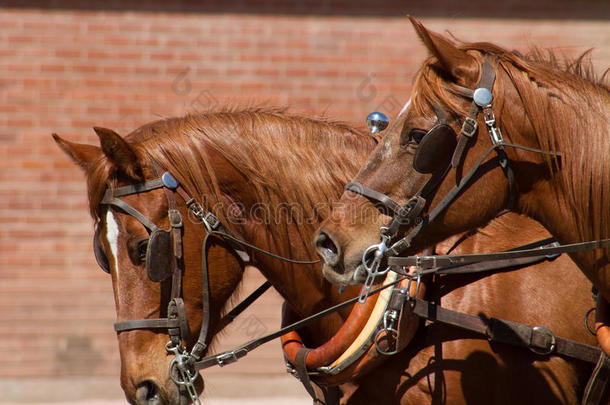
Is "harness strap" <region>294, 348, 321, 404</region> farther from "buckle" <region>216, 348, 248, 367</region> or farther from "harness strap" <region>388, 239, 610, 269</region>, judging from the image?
"harness strap" <region>388, 239, 610, 269</region>

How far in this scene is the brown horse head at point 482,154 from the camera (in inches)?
62.4

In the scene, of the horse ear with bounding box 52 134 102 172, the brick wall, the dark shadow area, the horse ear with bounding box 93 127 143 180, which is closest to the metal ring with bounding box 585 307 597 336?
the horse ear with bounding box 93 127 143 180


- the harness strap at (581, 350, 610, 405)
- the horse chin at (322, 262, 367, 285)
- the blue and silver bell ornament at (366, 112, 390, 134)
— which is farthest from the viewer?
the blue and silver bell ornament at (366, 112, 390, 134)

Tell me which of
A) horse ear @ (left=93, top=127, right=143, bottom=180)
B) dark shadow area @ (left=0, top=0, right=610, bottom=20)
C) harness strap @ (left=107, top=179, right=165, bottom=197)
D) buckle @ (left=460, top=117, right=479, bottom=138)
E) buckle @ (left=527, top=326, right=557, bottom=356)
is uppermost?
dark shadow area @ (left=0, top=0, right=610, bottom=20)

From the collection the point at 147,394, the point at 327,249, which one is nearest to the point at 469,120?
the point at 327,249

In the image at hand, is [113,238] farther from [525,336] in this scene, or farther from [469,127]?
[525,336]

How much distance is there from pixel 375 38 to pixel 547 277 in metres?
3.16

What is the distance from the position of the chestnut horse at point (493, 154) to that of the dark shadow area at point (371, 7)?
3288 mm

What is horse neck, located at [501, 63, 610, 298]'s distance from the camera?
5.20ft

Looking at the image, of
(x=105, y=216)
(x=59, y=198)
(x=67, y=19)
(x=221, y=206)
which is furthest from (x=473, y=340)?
(x=67, y=19)

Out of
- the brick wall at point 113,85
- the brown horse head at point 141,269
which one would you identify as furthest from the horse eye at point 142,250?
the brick wall at point 113,85

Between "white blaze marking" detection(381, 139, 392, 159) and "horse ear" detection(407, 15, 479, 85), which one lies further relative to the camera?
"white blaze marking" detection(381, 139, 392, 159)

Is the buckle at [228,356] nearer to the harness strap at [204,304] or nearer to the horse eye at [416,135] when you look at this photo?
the harness strap at [204,304]

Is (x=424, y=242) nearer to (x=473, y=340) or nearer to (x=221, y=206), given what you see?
(x=473, y=340)
